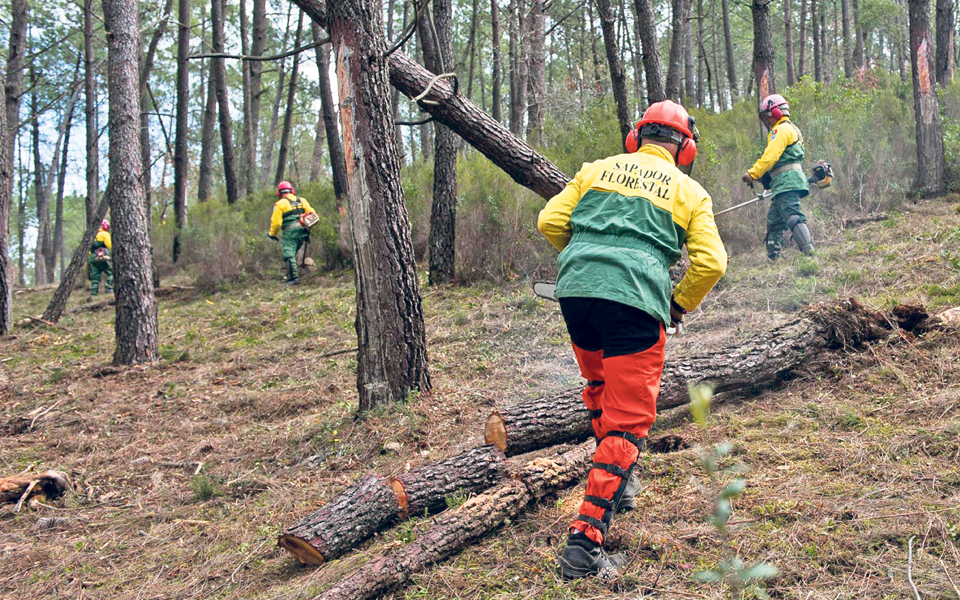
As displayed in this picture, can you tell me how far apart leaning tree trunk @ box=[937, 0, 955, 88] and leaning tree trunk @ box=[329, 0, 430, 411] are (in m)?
9.97

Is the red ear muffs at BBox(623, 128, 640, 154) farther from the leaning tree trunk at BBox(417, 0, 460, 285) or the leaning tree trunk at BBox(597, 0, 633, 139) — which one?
the leaning tree trunk at BBox(417, 0, 460, 285)

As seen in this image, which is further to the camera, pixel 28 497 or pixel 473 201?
pixel 473 201

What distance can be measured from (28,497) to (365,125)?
3.30 meters

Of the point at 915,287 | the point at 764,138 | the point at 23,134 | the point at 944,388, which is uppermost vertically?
the point at 23,134

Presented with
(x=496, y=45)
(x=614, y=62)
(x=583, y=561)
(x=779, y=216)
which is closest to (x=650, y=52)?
(x=614, y=62)

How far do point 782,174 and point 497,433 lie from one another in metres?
6.27

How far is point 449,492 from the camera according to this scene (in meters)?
3.47

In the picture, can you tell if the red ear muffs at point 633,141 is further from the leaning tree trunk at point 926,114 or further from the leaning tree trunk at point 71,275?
the leaning tree trunk at point 71,275

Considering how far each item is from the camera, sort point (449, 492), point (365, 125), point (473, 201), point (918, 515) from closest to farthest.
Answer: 1. point (918, 515)
2. point (449, 492)
3. point (365, 125)
4. point (473, 201)

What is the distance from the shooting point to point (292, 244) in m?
12.0

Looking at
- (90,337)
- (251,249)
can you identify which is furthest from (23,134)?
(90,337)

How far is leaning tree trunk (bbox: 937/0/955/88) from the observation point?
34.6 feet

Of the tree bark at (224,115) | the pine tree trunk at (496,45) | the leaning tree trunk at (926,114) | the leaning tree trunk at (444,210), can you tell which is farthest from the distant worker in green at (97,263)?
the leaning tree trunk at (926,114)

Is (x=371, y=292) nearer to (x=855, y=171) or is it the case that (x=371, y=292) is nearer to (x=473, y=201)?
(x=473, y=201)
